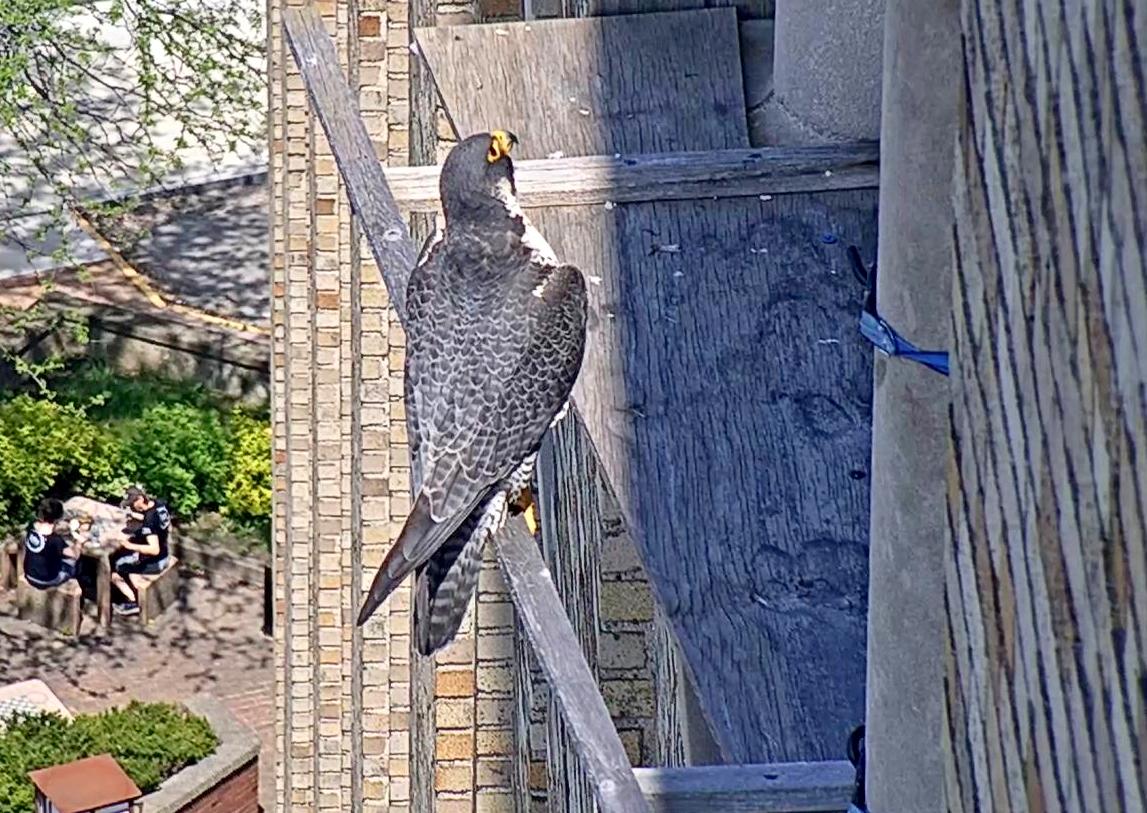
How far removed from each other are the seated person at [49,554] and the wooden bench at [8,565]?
0.72 ft

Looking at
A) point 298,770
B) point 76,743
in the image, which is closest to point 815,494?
point 298,770

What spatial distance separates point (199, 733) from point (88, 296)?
215 inches

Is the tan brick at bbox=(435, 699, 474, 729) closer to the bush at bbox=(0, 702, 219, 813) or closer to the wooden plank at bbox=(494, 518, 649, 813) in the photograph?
the wooden plank at bbox=(494, 518, 649, 813)

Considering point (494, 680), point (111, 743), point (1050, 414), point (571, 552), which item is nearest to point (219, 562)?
point (111, 743)

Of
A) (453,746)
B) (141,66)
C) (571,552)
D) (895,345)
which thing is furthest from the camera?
(141,66)

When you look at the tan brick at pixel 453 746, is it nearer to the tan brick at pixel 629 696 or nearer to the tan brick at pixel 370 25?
the tan brick at pixel 629 696

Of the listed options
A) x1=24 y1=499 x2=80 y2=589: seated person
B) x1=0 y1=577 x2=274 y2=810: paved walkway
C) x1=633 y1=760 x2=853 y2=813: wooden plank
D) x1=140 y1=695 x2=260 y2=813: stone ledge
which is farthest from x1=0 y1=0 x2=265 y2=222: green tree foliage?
x1=633 y1=760 x2=853 y2=813: wooden plank

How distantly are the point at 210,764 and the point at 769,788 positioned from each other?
34.8 ft

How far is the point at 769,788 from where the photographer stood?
3057 mm

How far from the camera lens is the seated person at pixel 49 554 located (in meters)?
15.1

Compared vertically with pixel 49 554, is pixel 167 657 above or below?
below

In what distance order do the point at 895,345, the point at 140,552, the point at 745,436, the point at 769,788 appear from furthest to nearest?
the point at 140,552 → the point at 745,436 → the point at 769,788 → the point at 895,345

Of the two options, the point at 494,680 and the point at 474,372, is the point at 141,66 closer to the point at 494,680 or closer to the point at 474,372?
the point at 494,680

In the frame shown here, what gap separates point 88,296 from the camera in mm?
17969
